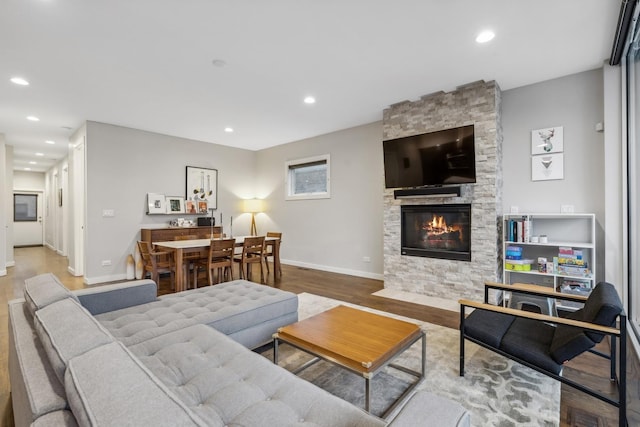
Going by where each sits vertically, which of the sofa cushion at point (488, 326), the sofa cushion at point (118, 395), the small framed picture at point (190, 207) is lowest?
the sofa cushion at point (488, 326)

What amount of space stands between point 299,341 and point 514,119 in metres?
3.90

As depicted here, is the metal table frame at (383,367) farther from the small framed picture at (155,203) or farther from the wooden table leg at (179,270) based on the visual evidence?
the small framed picture at (155,203)

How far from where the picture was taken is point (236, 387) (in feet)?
4.25

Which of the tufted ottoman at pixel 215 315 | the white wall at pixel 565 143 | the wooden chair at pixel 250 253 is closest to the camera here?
the tufted ottoman at pixel 215 315

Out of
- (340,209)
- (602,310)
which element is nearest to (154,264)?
(340,209)

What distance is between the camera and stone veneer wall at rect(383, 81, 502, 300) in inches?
150

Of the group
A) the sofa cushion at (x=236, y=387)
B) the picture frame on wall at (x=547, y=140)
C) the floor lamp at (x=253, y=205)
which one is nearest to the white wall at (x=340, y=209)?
the floor lamp at (x=253, y=205)

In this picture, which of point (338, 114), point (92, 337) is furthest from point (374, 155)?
point (92, 337)

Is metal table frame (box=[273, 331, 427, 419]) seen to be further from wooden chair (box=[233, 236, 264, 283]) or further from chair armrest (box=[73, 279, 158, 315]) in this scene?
wooden chair (box=[233, 236, 264, 283])

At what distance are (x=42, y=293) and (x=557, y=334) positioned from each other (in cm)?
313

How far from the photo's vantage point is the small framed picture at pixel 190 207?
251 inches

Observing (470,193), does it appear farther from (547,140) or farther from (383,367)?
(383,367)

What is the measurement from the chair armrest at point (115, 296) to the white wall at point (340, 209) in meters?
3.78

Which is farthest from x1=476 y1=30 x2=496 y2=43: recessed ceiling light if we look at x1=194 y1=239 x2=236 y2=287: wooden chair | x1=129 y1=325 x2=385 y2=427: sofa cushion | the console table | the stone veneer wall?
the console table
